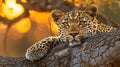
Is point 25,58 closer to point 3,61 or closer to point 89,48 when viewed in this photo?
point 3,61

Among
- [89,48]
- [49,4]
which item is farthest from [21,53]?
[89,48]

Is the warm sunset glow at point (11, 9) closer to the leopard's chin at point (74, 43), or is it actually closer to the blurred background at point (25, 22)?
the blurred background at point (25, 22)

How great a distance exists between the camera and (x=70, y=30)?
4.82 m

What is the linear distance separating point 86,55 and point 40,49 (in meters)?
0.54

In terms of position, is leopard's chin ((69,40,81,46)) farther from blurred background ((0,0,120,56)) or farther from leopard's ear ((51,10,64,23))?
blurred background ((0,0,120,56))

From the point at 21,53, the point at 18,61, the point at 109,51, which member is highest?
the point at 21,53

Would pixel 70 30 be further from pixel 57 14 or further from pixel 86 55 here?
pixel 86 55

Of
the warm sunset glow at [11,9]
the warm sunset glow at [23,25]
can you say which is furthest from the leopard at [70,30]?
the warm sunset glow at [23,25]

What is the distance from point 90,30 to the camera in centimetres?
505

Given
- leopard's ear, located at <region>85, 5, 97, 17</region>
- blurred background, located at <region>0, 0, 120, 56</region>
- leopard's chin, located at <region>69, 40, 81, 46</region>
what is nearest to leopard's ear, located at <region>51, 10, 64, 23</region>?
leopard's ear, located at <region>85, 5, 97, 17</region>

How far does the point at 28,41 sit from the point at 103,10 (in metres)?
1.31

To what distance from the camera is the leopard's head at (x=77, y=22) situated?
15.9ft

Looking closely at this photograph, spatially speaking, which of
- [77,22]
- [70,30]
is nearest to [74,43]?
[70,30]

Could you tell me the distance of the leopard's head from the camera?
486 cm
